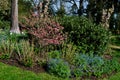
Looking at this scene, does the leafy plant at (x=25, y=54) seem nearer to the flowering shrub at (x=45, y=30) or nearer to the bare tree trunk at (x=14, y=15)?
the flowering shrub at (x=45, y=30)

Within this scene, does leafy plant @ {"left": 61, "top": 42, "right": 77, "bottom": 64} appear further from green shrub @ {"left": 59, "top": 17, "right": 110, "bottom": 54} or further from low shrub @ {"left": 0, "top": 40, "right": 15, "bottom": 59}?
low shrub @ {"left": 0, "top": 40, "right": 15, "bottom": 59}

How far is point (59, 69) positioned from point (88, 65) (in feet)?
5.08

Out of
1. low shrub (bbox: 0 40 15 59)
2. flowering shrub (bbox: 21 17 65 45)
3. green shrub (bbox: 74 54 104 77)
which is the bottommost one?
green shrub (bbox: 74 54 104 77)

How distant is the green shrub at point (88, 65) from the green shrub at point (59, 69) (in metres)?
0.49

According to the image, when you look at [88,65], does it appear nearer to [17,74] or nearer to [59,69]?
[59,69]

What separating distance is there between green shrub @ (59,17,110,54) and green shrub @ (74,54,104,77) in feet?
6.72

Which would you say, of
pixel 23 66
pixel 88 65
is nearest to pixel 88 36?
pixel 88 65

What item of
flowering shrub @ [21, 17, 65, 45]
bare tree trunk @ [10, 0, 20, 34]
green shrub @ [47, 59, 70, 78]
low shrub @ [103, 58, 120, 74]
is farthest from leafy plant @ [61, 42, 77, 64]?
bare tree trunk @ [10, 0, 20, 34]

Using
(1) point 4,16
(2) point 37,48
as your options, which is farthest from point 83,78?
(1) point 4,16

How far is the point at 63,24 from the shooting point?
1670 cm

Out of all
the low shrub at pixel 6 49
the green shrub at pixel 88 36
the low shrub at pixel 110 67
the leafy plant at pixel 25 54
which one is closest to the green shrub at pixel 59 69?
the leafy plant at pixel 25 54

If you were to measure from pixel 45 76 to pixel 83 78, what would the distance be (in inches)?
64.8

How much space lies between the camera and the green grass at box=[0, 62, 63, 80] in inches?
442

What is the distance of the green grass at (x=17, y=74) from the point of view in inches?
442
